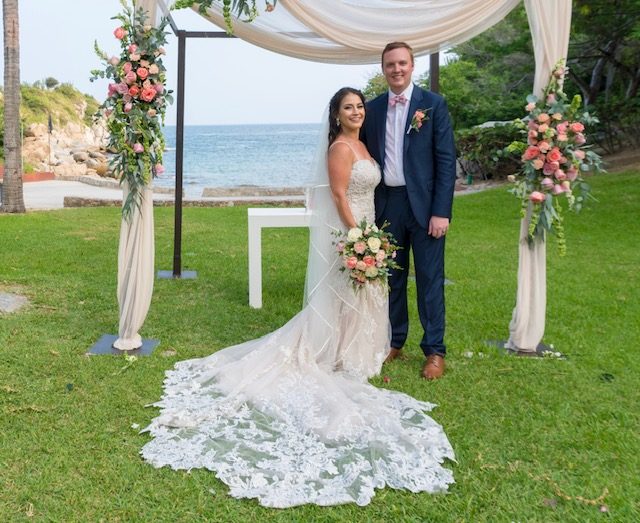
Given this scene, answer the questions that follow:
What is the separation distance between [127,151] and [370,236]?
6.01 feet

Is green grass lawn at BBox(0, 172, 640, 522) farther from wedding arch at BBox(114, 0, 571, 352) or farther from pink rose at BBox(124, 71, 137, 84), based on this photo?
pink rose at BBox(124, 71, 137, 84)

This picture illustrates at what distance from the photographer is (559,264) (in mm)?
7988

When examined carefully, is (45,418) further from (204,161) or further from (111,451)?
(204,161)

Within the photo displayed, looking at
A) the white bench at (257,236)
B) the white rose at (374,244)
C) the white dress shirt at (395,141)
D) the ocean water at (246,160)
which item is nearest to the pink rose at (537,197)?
the white dress shirt at (395,141)

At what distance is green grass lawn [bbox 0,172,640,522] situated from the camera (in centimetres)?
276

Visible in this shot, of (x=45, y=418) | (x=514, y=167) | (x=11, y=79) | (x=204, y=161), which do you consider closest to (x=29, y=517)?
(x=45, y=418)

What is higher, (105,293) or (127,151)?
(127,151)

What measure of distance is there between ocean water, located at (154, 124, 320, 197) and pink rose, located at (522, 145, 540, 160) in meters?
30.2

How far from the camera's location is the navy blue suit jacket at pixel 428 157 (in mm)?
4281

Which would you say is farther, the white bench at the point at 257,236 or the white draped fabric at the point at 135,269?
the white bench at the point at 257,236

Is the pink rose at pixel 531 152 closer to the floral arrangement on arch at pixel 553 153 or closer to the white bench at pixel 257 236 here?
the floral arrangement on arch at pixel 553 153

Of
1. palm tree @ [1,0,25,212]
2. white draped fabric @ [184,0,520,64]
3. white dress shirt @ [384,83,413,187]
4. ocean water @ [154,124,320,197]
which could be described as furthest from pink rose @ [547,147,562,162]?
ocean water @ [154,124,320,197]

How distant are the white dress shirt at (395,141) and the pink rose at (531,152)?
92 centimetres

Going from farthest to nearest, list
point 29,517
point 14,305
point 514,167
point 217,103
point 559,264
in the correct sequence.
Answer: point 514,167 → point 217,103 → point 559,264 → point 14,305 → point 29,517
